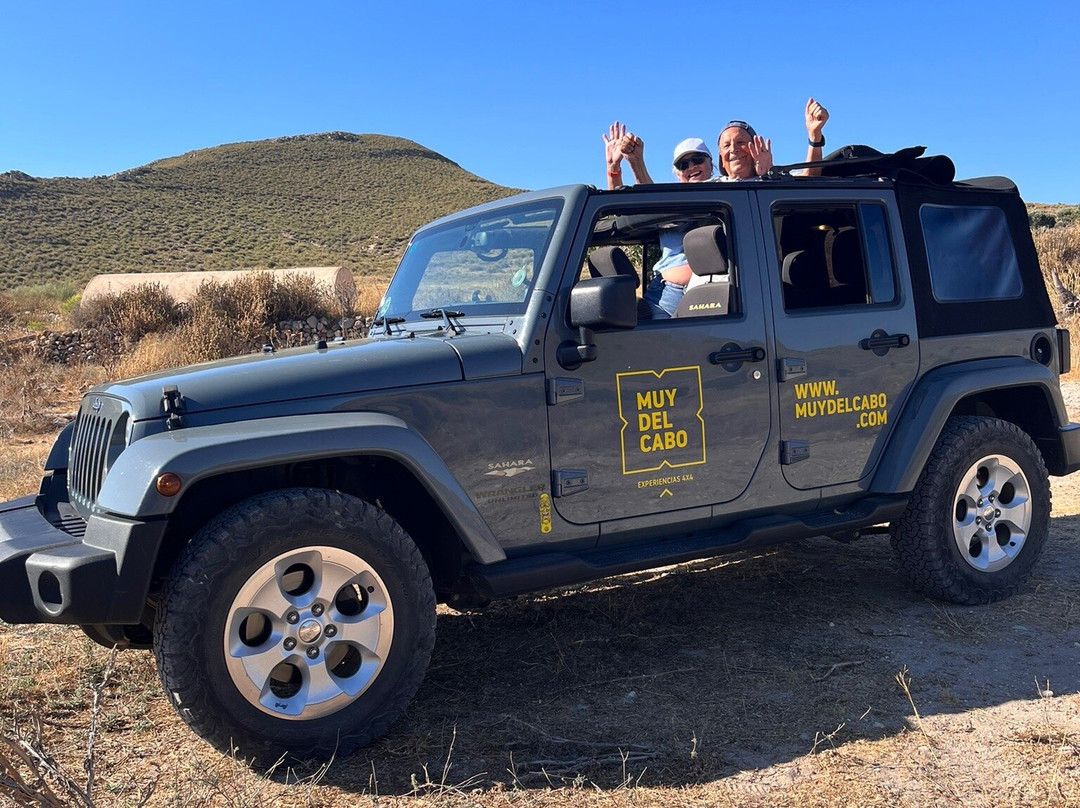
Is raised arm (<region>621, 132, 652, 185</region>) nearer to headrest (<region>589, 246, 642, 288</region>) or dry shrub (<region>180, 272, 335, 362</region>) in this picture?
headrest (<region>589, 246, 642, 288</region>)

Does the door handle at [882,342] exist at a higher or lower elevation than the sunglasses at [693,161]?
lower

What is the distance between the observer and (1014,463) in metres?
4.60

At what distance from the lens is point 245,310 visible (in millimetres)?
15414

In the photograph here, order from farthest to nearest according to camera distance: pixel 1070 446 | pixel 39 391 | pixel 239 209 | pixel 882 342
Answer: pixel 239 209 < pixel 39 391 < pixel 1070 446 < pixel 882 342

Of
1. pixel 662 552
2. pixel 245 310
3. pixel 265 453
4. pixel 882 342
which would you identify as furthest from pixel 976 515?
pixel 245 310

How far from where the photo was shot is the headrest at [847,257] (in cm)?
442

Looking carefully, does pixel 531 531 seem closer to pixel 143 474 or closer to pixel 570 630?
pixel 570 630

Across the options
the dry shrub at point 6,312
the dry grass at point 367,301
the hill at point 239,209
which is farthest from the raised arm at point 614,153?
the hill at point 239,209

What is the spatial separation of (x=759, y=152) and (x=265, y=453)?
383 centimetres

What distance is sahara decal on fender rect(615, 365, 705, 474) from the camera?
11.9 feet

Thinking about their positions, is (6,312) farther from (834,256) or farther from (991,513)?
(991,513)

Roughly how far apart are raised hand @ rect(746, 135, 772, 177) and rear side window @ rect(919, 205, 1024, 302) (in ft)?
3.94

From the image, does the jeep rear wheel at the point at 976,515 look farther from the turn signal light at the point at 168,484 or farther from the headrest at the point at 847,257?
the turn signal light at the point at 168,484

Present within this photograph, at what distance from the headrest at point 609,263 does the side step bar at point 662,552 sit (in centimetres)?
117
